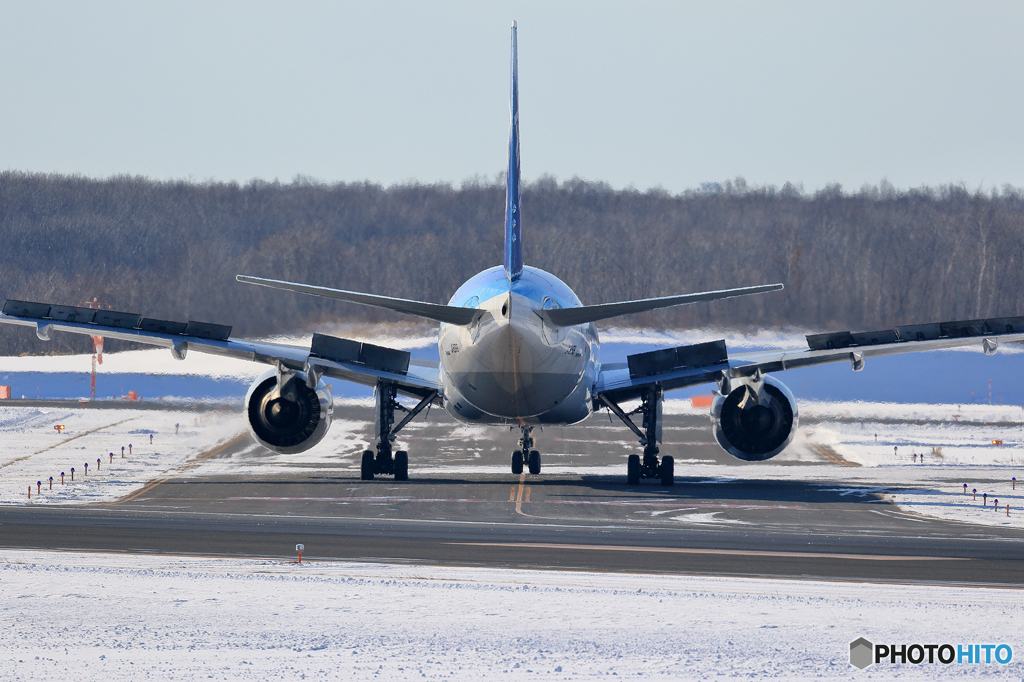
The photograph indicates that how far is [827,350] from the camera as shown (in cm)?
3484

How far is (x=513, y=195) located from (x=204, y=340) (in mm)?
9905

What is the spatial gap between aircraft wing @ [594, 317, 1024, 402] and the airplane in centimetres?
4

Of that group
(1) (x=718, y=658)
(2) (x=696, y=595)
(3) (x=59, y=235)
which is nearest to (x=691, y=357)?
(2) (x=696, y=595)

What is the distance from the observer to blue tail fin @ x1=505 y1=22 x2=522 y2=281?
33.2 meters

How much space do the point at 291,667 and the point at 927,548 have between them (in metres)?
14.5

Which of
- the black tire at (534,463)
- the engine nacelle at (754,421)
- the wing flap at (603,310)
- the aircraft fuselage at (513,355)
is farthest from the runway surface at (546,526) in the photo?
the wing flap at (603,310)

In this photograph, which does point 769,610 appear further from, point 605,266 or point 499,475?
point 605,266

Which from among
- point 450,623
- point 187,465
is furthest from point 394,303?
point 187,465

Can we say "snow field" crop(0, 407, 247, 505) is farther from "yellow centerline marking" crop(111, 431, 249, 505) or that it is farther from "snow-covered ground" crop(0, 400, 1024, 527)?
"yellow centerline marking" crop(111, 431, 249, 505)

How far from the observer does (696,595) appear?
1855 cm

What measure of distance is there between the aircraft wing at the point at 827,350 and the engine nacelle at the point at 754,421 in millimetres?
729

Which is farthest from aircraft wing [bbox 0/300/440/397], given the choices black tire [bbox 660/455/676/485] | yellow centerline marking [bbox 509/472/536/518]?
black tire [bbox 660/455/676/485]

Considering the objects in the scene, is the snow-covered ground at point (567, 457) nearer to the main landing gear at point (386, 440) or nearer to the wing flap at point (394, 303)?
the main landing gear at point (386, 440)

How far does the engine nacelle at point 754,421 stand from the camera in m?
34.9
